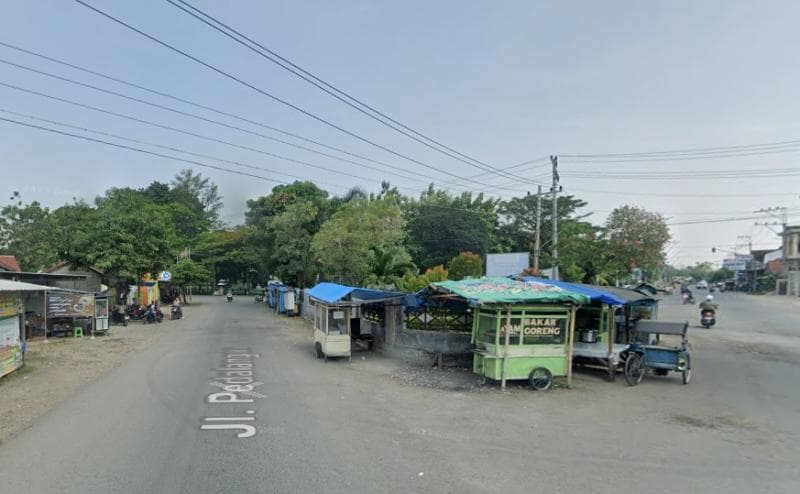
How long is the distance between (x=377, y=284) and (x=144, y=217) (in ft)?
46.5

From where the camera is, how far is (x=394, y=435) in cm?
805

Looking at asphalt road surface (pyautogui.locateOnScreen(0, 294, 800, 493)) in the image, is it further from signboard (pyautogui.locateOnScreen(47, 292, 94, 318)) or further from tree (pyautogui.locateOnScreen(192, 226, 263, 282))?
tree (pyautogui.locateOnScreen(192, 226, 263, 282))

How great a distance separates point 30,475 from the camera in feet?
19.9

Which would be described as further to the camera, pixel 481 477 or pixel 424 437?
pixel 424 437

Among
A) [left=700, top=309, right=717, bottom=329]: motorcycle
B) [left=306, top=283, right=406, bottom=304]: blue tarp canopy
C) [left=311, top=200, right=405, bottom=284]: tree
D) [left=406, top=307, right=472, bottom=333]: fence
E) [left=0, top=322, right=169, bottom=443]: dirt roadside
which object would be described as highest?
[left=311, top=200, right=405, bottom=284]: tree

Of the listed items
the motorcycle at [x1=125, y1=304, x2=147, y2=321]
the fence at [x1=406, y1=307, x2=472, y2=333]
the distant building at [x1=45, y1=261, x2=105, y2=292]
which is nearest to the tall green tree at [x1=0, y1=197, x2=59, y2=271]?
the distant building at [x1=45, y1=261, x2=105, y2=292]

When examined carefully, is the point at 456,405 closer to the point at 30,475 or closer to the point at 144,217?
the point at 30,475

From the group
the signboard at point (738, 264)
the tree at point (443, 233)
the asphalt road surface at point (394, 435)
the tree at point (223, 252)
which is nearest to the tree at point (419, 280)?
the asphalt road surface at point (394, 435)

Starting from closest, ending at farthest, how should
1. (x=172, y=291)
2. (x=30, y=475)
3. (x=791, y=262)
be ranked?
(x=30, y=475) → (x=172, y=291) → (x=791, y=262)

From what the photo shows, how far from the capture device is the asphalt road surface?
6133mm

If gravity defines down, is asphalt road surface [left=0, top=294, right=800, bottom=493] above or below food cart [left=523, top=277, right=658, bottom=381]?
below

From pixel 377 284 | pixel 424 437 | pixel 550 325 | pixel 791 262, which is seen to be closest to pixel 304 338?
pixel 377 284

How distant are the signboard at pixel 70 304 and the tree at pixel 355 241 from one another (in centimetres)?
1044

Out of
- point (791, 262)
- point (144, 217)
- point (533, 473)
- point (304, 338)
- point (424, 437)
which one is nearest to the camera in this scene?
point (533, 473)
